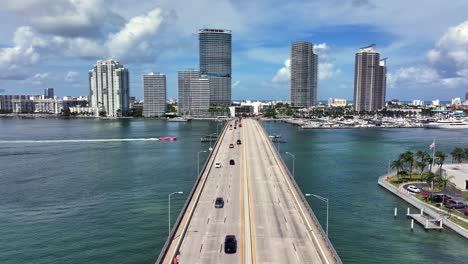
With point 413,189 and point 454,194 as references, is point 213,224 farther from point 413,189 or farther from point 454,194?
point 454,194

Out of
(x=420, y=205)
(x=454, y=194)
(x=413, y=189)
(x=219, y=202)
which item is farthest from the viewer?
(x=413, y=189)

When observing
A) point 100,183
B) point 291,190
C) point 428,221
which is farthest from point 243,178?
point 100,183

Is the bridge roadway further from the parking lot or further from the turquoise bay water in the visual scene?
the parking lot

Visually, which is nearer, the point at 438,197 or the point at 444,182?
the point at 444,182

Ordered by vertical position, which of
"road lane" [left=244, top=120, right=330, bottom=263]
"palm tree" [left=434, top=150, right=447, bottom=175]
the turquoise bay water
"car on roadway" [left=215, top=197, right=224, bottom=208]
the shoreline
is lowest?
the turquoise bay water

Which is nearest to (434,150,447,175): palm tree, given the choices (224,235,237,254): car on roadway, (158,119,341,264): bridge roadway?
(158,119,341,264): bridge roadway

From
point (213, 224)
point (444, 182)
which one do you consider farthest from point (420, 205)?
point (213, 224)

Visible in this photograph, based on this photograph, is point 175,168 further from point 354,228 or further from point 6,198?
point 354,228

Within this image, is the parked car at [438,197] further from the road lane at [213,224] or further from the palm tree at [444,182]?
the road lane at [213,224]
